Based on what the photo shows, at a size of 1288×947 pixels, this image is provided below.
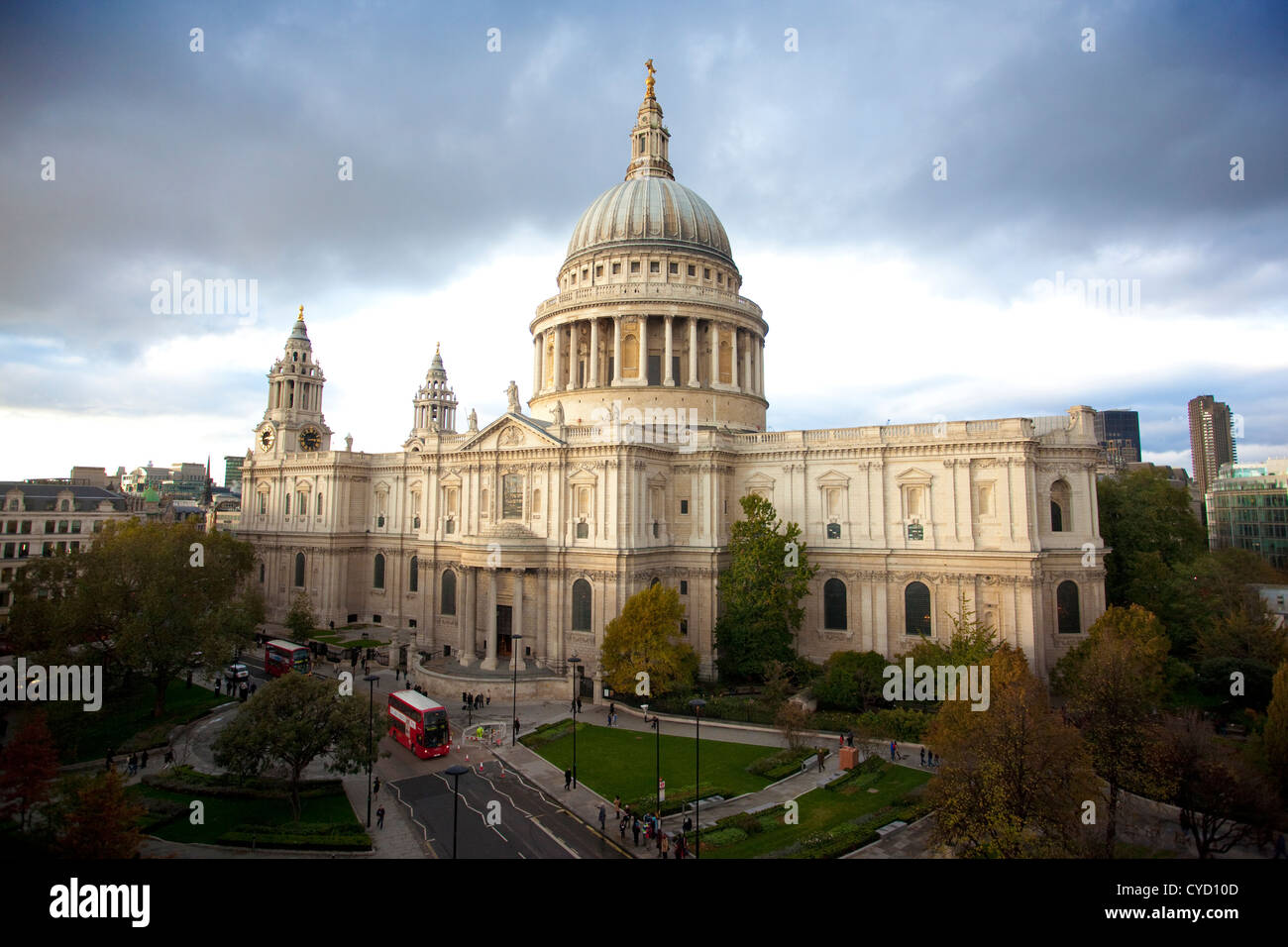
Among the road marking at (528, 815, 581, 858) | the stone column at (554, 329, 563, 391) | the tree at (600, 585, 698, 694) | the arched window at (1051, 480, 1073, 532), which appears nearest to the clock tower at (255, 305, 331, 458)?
the stone column at (554, 329, 563, 391)

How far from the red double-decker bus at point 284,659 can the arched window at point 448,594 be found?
11961mm

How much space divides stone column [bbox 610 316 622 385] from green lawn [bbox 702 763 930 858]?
136 feet

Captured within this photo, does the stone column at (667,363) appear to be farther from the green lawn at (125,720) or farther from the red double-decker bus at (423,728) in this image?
the green lawn at (125,720)

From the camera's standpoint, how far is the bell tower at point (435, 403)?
3898 inches

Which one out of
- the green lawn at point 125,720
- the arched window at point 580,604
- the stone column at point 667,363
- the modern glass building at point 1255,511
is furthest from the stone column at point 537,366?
the modern glass building at point 1255,511

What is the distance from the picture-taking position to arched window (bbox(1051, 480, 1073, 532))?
48.8 meters

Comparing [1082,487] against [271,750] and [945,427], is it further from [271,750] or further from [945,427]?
[271,750]

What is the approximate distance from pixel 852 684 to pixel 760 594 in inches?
319

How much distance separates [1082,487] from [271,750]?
168ft

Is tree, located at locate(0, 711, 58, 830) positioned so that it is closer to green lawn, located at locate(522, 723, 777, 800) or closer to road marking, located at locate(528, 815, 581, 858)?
road marking, located at locate(528, 815, 581, 858)

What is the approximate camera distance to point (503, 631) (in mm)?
54438

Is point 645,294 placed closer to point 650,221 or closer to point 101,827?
point 650,221

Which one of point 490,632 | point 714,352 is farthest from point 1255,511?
point 490,632
